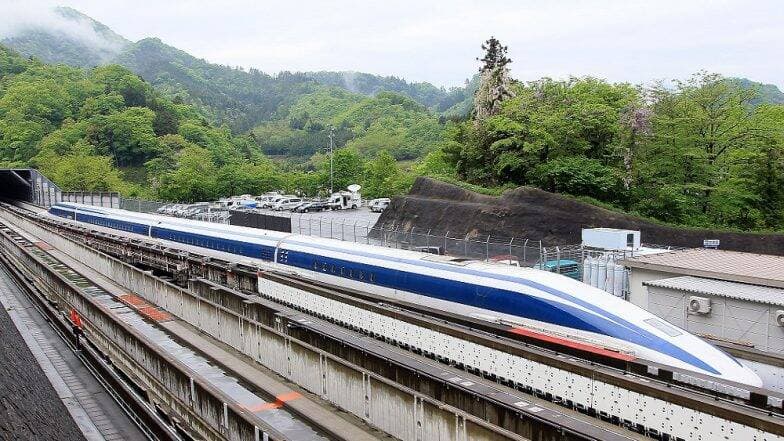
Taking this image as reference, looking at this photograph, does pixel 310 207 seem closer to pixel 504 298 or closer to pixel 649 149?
pixel 649 149

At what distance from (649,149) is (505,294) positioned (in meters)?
30.9

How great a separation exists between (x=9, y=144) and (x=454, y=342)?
13729cm

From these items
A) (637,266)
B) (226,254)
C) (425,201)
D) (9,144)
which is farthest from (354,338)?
(9,144)

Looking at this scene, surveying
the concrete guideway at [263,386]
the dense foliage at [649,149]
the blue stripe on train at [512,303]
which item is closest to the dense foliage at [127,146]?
the dense foliage at [649,149]

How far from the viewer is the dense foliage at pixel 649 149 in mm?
41531

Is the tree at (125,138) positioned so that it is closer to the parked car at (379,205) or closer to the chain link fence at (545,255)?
the parked car at (379,205)

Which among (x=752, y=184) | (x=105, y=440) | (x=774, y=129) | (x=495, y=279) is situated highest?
(x=774, y=129)

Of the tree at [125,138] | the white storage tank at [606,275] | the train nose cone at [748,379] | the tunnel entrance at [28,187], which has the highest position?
the tree at [125,138]

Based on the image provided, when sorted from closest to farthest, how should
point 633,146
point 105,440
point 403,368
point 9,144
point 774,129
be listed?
point 105,440, point 403,368, point 774,129, point 633,146, point 9,144

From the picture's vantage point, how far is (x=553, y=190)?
49250 mm

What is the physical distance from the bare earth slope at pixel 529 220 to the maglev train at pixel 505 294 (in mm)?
14870

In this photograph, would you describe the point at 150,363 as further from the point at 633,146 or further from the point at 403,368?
the point at 633,146

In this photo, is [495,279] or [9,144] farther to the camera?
[9,144]

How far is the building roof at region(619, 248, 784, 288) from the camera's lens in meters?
20.2
